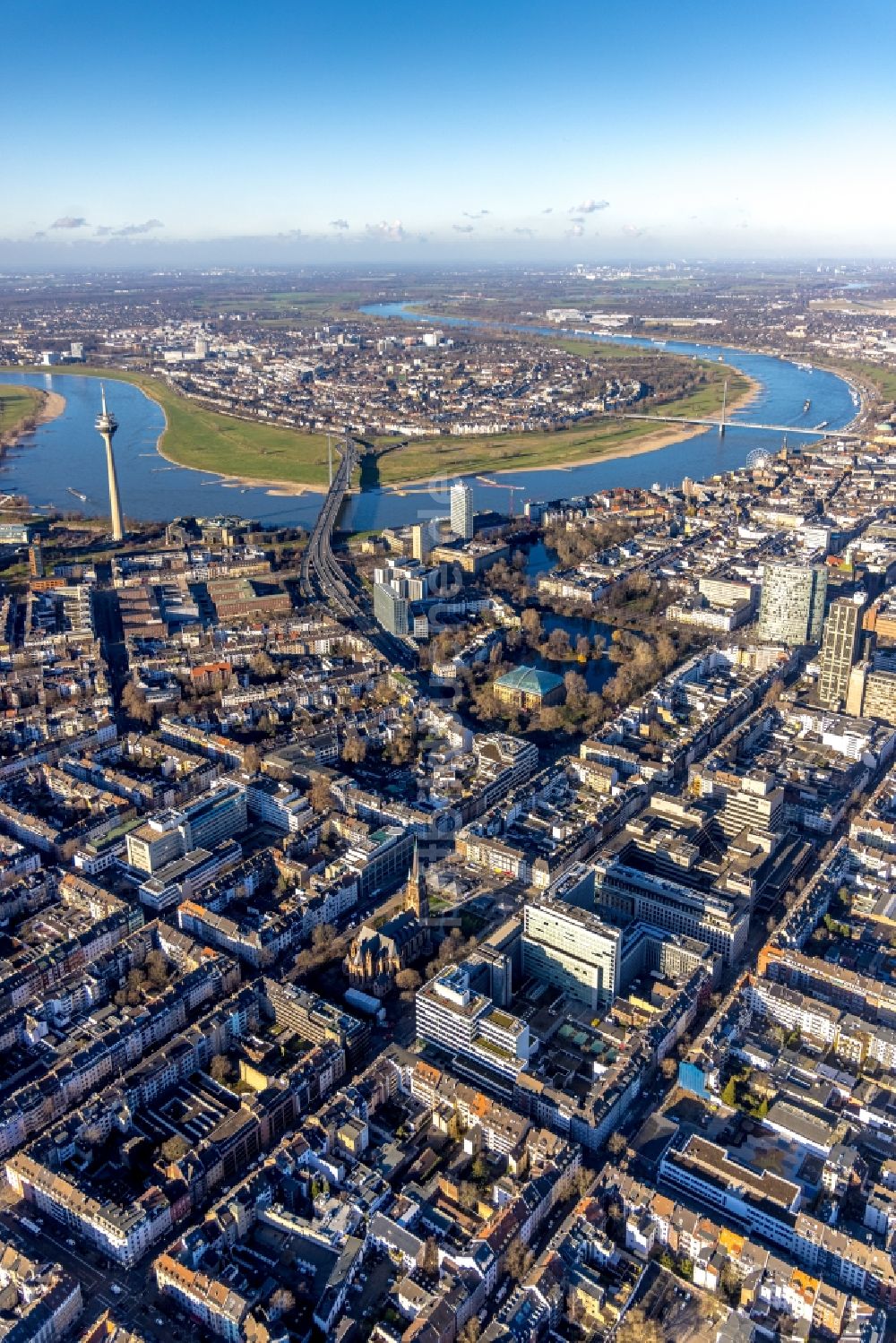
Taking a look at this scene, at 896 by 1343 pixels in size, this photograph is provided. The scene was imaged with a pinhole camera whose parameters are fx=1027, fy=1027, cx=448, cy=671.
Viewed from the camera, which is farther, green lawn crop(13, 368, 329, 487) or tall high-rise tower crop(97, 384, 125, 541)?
green lawn crop(13, 368, 329, 487)

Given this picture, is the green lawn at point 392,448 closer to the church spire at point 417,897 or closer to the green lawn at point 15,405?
the green lawn at point 15,405

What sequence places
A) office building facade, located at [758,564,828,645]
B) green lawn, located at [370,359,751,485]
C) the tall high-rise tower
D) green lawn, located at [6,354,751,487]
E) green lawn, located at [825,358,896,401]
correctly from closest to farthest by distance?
1. office building facade, located at [758,564,828,645]
2. the tall high-rise tower
3. green lawn, located at [370,359,751,485]
4. green lawn, located at [6,354,751,487]
5. green lawn, located at [825,358,896,401]

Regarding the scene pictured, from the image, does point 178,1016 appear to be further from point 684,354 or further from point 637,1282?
point 684,354

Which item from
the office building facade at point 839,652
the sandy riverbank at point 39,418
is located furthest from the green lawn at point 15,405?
the office building facade at point 839,652

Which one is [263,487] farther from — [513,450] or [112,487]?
[513,450]

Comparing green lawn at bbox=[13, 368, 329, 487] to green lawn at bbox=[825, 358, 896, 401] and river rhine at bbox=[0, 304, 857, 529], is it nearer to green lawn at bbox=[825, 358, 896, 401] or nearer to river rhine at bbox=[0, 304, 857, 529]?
river rhine at bbox=[0, 304, 857, 529]

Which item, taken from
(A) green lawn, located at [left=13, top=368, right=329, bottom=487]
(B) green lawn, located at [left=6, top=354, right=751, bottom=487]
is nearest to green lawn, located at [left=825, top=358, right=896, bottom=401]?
(B) green lawn, located at [left=6, top=354, right=751, bottom=487]

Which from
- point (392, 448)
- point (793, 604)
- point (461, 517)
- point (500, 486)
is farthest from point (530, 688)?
point (392, 448)
